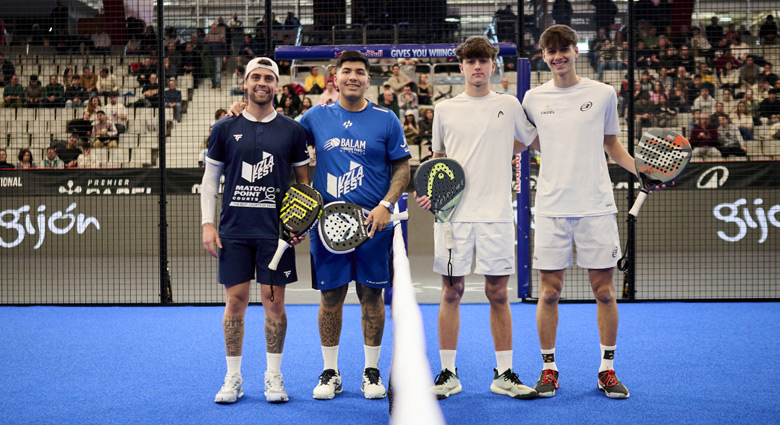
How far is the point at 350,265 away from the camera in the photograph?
3.97 meters

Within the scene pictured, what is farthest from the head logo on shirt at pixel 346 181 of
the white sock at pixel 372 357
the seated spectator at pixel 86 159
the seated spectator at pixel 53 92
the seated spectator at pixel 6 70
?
the seated spectator at pixel 6 70

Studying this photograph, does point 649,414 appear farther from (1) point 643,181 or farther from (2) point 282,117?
(2) point 282,117

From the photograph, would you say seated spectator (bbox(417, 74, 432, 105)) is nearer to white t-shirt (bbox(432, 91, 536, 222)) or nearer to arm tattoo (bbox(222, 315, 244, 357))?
white t-shirt (bbox(432, 91, 536, 222))

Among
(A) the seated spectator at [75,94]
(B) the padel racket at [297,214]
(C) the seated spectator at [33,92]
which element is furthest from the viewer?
(C) the seated spectator at [33,92]

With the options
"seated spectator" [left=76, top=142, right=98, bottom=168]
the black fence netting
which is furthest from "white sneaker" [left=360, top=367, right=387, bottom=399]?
"seated spectator" [left=76, top=142, right=98, bottom=168]

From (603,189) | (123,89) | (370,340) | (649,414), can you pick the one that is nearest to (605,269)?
(603,189)

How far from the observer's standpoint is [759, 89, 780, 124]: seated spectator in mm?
10273

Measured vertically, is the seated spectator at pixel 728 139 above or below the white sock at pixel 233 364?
→ above

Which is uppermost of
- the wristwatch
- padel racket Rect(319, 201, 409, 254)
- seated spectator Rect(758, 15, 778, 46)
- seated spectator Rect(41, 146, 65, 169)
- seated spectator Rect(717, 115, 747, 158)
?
seated spectator Rect(758, 15, 778, 46)

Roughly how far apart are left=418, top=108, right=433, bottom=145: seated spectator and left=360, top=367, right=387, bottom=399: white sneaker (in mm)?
7318

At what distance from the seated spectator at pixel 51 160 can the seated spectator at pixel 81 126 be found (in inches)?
15.6

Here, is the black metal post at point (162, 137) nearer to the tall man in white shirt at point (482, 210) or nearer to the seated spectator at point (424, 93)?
the tall man in white shirt at point (482, 210)

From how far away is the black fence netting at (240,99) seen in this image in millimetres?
9031

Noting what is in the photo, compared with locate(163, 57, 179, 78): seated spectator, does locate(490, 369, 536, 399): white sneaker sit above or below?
below
